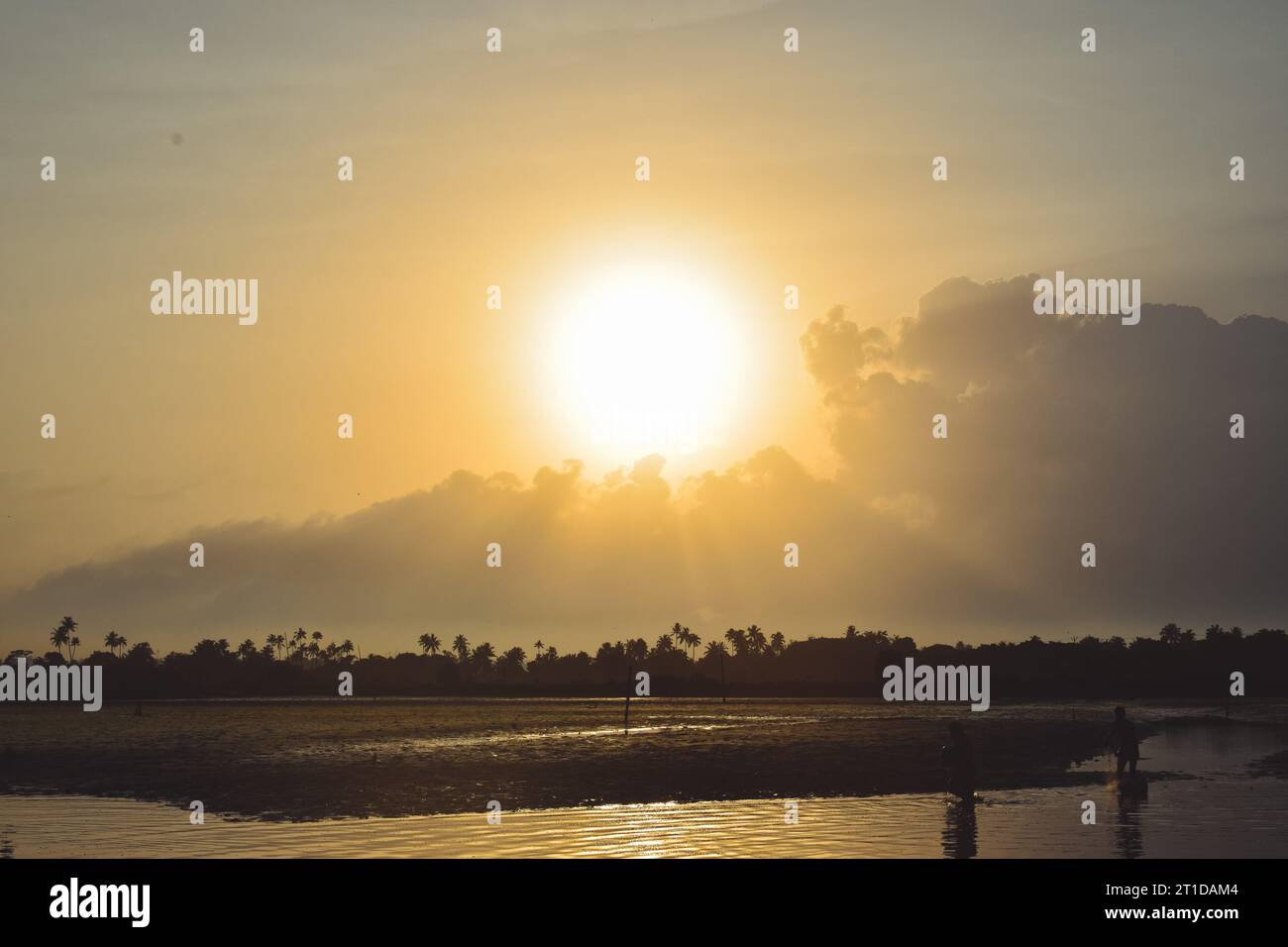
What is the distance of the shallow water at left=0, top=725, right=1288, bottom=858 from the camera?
2872cm

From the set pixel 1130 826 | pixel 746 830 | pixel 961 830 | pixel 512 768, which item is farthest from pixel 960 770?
pixel 512 768

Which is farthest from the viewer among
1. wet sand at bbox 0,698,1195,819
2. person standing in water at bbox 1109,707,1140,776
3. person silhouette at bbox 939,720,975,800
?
wet sand at bbox 0,698,1195,819

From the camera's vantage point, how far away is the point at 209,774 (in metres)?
52.7

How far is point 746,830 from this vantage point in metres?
32.1

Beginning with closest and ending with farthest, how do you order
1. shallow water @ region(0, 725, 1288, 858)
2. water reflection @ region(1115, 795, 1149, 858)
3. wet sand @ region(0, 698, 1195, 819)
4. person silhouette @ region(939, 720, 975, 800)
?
water reflection @ region(1115, 795, 1149, 858) → shallow water @ region(0, 725, 1288, 858) → person silhouette @ region(939, 720, 975, 800) → wet sand @ region(0, 698, 1195, 819)

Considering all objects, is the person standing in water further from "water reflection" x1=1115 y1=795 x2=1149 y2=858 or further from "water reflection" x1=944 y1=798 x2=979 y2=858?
"water reflection" x1=944 y1=798 x2=979 y2=858

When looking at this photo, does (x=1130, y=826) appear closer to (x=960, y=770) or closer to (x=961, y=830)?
(x=961, y=830)

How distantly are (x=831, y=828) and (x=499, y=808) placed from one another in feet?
36.1

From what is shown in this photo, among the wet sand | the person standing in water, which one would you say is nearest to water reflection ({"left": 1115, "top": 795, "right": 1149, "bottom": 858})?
the person standing in water

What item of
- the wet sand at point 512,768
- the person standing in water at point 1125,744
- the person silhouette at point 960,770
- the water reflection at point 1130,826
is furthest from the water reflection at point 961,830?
the wet sand at point 512,768

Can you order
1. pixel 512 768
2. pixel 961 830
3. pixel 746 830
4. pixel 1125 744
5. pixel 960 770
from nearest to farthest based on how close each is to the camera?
pixel 961 830, pixel 746 830, pixel 960 770, pixel 1125 744, pixel 512 768
